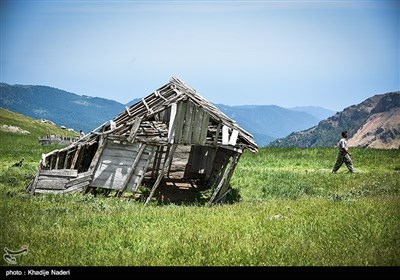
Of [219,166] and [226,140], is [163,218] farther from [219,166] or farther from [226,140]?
[219,166]

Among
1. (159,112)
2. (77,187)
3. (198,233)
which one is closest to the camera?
(198,233)

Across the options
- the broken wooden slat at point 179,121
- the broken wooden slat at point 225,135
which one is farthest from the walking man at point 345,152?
the broken wooden slat at point 179,121

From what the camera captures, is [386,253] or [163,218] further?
[163,218]

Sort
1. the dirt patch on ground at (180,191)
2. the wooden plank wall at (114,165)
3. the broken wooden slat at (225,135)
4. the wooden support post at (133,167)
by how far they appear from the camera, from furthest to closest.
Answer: the dirt patch on ground at (180,191), the wooden plank wall at (114,165), the wooden support post at (133,167), the broken wooden slat at (225,135)

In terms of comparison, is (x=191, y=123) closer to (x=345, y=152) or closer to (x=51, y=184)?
(x=51, y=184)

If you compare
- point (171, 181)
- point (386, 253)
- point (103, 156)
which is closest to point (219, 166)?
point (171, 181)

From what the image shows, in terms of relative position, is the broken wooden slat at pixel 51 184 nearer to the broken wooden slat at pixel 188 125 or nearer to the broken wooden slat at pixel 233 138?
the broken wooden slat at pixel 188 125

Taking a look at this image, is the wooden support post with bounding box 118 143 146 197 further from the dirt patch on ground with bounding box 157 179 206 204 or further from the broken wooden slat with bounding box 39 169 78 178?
the dirt patch on ground with bounding box 157 179 206 204

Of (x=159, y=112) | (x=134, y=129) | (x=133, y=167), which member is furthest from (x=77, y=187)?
(x=159, y=112)

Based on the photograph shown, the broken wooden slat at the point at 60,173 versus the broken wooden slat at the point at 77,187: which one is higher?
the broken wooden slat at the point at 60,173

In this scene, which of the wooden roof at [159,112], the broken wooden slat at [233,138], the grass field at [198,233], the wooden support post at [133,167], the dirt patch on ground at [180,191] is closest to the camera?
the grass field at [198,233]

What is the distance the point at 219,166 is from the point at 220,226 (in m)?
Answer: 12.1

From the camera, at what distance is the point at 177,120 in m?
17.5

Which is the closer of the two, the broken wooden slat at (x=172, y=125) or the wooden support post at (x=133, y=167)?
the broken wooden slat at (x=172, y=125)
